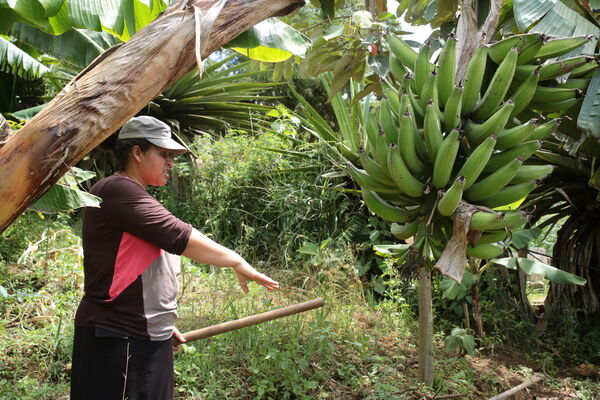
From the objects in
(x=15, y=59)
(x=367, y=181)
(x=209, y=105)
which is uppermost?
(x=209, y=105)

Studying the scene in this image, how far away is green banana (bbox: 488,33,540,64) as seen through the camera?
71.5 inches

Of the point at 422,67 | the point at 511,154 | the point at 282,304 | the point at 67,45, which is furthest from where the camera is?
the point at 282,304

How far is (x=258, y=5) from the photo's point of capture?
1565 millimetres

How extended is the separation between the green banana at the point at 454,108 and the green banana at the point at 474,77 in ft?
0.26

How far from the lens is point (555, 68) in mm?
Result: 1887

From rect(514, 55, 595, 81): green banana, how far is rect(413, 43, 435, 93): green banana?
0.31 metres

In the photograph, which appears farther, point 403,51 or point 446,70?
point 403,51

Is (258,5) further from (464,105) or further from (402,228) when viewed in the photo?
(402,228)

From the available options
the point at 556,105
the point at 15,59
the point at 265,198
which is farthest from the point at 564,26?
the point at 265,198

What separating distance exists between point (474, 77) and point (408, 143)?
312 millimetres

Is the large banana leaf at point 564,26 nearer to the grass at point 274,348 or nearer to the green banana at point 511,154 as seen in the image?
the green banana at point 511,154

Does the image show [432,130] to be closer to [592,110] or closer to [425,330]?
[592,110]

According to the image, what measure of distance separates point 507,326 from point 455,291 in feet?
3.27

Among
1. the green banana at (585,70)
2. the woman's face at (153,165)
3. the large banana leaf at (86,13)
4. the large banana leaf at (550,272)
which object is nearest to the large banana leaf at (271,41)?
the large banana leaf at (86,13)
